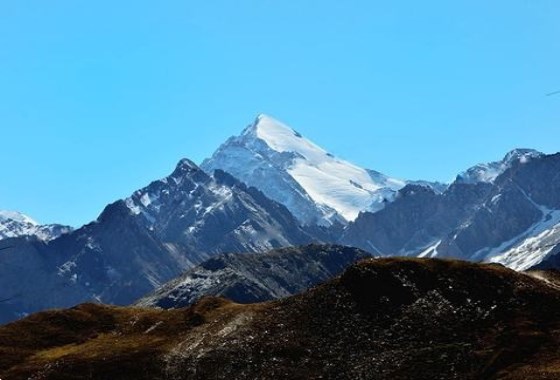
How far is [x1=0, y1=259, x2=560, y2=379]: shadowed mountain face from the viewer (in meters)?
84.9

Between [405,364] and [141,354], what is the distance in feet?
106

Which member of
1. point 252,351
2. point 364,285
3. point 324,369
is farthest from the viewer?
point 364,285

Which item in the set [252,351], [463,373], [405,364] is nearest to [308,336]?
[252,351]

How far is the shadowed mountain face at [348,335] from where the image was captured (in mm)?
84938

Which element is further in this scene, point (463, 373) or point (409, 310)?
point (409, 310)

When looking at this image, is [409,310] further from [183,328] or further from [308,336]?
[183,328]

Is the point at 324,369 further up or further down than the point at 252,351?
further down

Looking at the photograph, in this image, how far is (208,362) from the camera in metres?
92.9

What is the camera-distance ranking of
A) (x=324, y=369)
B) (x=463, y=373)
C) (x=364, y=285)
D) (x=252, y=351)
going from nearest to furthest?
(x=463, y=373), (x=324, y=369), (x=252, y=351), (x=364, y=285)

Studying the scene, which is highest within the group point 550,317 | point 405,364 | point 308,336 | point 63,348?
point 63,348

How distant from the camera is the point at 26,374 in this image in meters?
95.7

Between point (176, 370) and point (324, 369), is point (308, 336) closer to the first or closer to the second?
point (324, 369)

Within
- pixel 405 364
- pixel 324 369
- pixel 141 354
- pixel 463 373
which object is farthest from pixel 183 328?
pixel 463 373

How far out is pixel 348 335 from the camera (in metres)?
94.9
